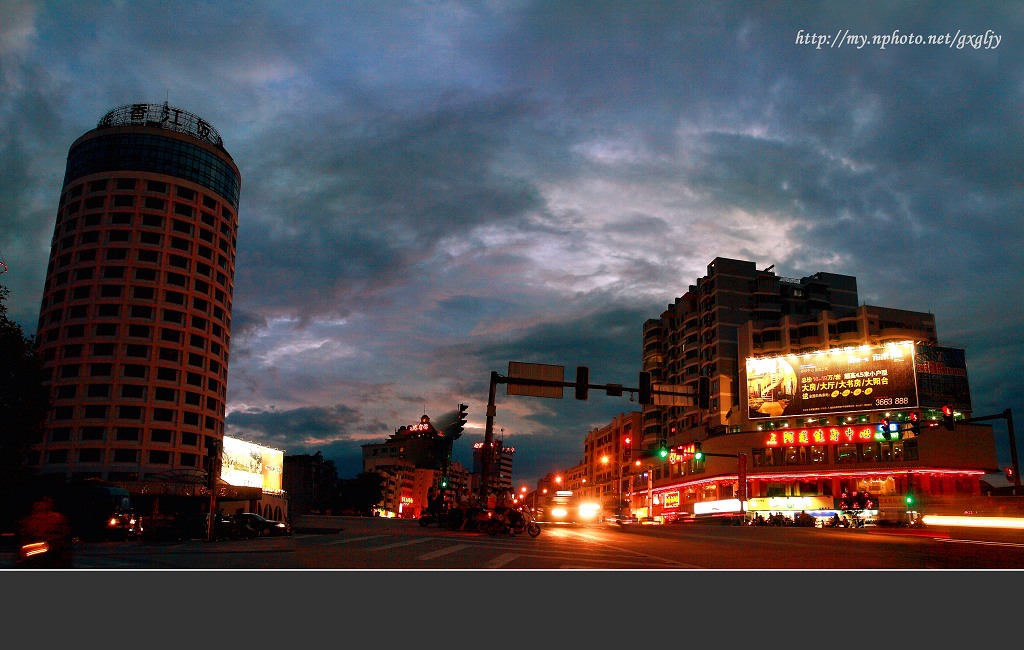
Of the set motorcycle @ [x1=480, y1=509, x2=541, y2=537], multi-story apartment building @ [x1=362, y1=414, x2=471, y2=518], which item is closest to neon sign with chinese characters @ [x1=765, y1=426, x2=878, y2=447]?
motorcycle @ [x1=480, y1=509, x2=541, y2=537]

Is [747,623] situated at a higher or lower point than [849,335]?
lower

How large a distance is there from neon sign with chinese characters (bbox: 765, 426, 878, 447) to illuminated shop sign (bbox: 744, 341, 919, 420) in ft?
19.7

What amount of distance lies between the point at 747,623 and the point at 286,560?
9.95m

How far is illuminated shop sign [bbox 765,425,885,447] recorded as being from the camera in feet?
270

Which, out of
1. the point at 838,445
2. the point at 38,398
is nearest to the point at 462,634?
the point at 38,398

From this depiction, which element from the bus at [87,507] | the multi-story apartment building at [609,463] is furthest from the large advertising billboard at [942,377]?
the bus at [87,507]

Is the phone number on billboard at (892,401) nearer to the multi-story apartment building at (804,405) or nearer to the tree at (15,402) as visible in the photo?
the multi-story apartment building at (804,405)

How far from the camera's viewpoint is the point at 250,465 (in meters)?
79.1

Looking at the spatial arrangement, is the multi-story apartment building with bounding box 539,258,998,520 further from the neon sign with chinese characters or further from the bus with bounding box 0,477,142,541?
the bus with bounding box 0,477,142,541

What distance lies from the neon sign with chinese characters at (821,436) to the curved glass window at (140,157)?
73.3 m

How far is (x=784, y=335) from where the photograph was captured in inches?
3841

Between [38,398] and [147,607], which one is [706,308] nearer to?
[38,398]

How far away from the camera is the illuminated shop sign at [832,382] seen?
7481 centimetres

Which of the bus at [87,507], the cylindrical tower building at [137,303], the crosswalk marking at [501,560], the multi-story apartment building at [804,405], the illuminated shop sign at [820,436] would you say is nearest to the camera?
the crosswalk marking at [501,560]
